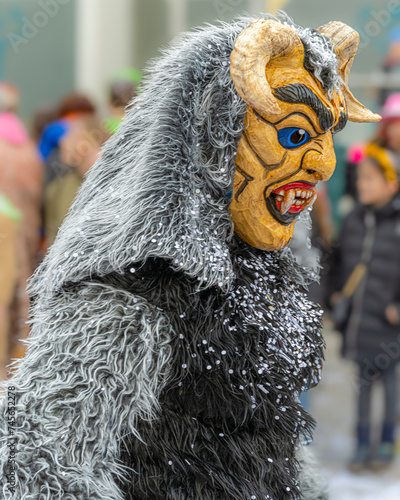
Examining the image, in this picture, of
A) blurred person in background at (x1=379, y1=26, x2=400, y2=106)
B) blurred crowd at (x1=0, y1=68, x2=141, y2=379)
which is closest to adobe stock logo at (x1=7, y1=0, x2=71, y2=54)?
blurred crowd at (x1=0, y1=68, x2=141, y2=379)

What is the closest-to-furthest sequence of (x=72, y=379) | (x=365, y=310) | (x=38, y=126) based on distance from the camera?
(x=72, y=379) < (x=365, y=310) < (x=38, y=126)

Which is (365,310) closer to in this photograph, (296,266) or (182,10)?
(296,266)

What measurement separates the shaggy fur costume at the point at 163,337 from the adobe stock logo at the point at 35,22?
549 centimetres

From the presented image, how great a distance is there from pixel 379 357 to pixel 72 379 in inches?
116

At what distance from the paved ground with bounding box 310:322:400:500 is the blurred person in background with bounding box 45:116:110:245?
6.42ft

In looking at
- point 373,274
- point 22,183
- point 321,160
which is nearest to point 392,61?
point 373,274

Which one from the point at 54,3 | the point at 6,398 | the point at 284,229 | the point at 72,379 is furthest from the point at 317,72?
the point at 54,3

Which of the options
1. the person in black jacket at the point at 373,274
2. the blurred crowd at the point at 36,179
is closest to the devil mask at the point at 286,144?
the blurred crowd at the point at 36,179

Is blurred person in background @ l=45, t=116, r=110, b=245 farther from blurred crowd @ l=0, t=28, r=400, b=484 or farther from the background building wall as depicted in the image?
the background building wall

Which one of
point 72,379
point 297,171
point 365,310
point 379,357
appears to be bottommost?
point 379,357

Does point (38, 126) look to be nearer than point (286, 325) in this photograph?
No

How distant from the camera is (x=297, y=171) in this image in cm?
152

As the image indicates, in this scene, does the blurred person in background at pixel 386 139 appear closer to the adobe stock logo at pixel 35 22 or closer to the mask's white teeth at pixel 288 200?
the mask's white teeth at pixel 288 200

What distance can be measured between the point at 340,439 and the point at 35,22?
467 cm
